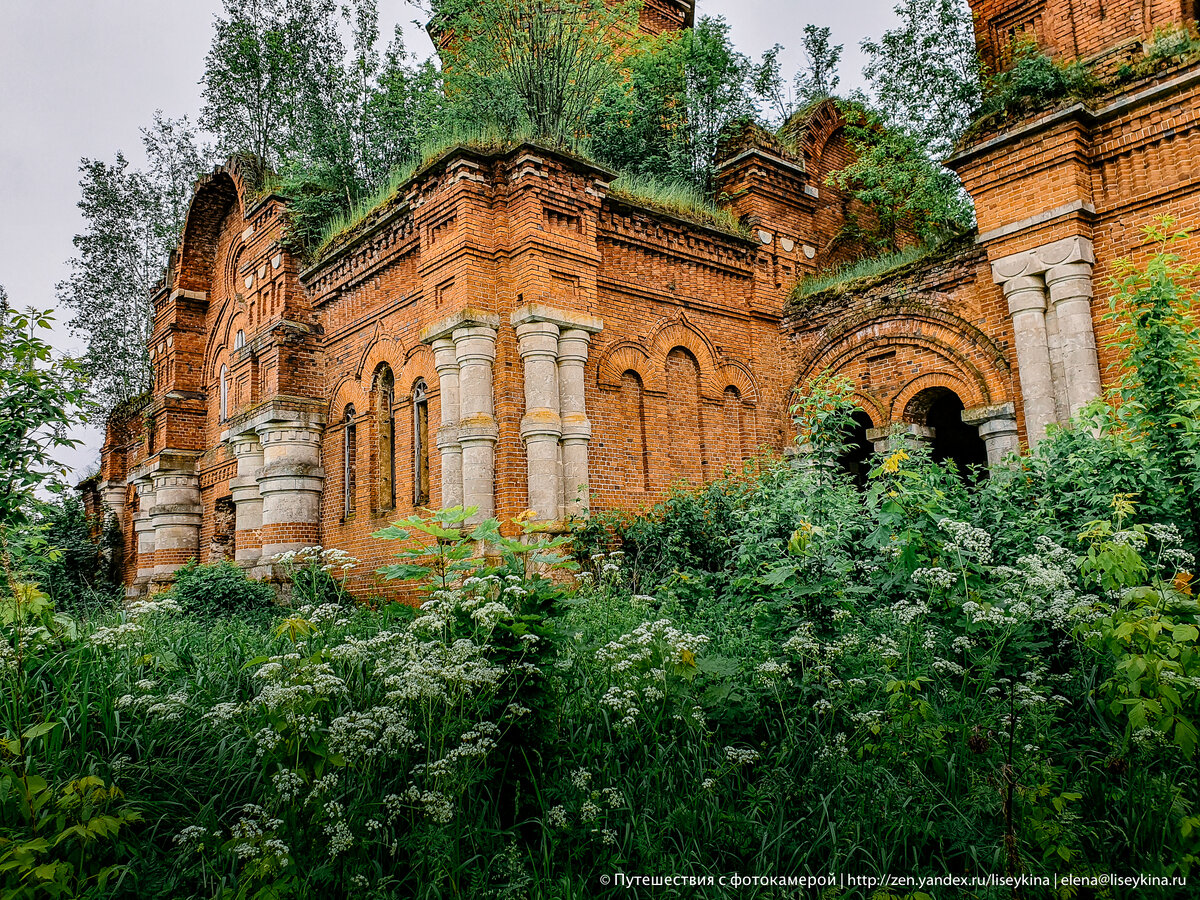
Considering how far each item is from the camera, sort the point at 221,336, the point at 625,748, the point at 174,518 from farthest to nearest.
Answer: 1. the point at 221,336
2. the point at 174,518
3. the point at 625,748

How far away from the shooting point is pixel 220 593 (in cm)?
1061

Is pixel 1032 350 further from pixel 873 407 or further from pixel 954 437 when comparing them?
pixel 954 437

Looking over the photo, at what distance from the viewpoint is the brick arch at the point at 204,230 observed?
16.4 meters

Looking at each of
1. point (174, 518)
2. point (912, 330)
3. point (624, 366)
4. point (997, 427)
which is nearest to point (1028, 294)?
point (997, 427)

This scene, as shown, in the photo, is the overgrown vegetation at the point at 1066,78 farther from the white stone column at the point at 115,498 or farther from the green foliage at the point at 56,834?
the white stone column at the point at 115,498

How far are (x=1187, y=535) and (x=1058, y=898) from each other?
397cm

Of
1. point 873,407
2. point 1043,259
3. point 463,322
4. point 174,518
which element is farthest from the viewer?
point 174,518

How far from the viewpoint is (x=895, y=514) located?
5367mm

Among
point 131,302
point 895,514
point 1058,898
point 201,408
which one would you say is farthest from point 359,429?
point 131,302

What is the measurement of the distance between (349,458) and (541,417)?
4345 mm

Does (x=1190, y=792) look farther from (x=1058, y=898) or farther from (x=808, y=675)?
(x=808, y=675)

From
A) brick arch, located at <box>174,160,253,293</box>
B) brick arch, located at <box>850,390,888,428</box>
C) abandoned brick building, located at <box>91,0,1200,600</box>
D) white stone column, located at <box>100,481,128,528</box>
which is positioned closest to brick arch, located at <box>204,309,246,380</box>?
abandoned brick building, located at <box>91,0,1200,600</box>

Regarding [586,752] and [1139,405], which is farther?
[1139,405]

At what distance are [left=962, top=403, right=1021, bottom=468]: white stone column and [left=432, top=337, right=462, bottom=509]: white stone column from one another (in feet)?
23.0
